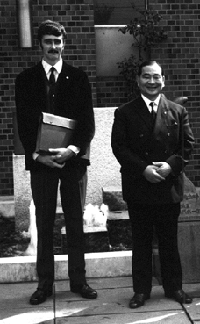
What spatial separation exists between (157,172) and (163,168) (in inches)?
1.9

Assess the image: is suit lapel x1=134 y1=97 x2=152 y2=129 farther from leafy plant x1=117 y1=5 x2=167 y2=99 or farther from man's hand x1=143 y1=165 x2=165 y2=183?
leafy plant x1=117 y1=5 x2=167 y2=99

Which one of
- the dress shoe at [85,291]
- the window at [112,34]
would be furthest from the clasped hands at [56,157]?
the window at [112,34]

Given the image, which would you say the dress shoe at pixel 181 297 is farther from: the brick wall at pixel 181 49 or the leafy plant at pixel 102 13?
the leafy plant at pixel 102 13

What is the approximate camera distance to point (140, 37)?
25.8ft

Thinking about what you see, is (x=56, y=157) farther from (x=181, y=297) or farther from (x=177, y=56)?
(x=177, y=56)

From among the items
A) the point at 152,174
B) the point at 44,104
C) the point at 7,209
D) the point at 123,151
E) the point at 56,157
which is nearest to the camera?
the point at 152,174

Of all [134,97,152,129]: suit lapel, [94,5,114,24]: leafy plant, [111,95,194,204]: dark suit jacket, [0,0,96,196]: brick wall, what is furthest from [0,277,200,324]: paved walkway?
[94,5,114,24]: leafy plant

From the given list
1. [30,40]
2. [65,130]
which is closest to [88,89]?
[65,130]

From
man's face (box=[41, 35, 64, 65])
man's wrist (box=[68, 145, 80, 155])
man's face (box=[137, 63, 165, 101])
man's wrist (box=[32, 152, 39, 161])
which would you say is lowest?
man's wrist (box=[32, 152, 39, 161])

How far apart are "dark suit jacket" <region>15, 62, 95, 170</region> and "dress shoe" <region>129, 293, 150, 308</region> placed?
1087mm

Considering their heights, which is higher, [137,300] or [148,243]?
[148,243]

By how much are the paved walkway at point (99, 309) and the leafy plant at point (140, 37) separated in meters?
3.53

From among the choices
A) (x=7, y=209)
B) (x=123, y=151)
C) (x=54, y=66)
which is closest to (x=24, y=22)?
(x=7, y=209)

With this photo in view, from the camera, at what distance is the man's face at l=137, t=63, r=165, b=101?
13.8ft
